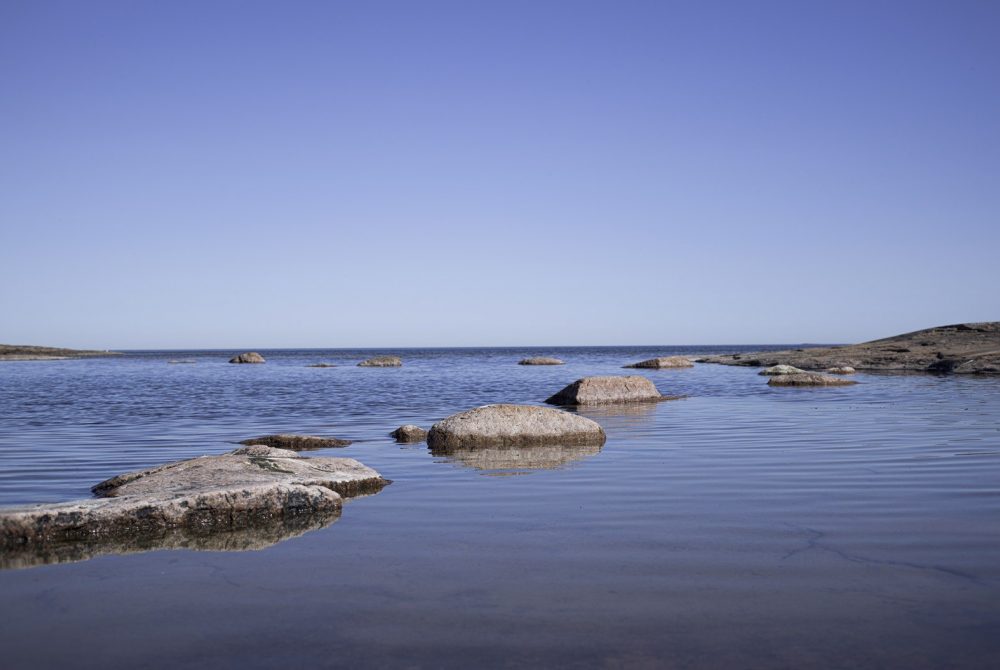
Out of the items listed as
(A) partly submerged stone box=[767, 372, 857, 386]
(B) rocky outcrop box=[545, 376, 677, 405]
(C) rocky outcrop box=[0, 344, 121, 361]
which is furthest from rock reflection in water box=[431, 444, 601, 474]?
(C) rocky outcrop box=[0, 344, 121, 361]

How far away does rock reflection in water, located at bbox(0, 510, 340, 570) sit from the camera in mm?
6137

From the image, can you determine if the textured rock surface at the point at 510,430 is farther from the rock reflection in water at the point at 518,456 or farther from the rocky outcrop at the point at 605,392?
the rocky outcrop at the point at 605,392

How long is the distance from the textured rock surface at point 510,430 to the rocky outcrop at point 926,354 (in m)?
24.8

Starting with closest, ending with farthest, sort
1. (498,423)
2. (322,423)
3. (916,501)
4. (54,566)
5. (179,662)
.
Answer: (179,662), (54,566), (916,501), (498,423), (322,423)

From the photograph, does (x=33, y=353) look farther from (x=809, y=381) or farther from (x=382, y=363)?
(x=809, y=381)

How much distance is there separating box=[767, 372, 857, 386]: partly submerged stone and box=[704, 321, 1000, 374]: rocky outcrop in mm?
8461

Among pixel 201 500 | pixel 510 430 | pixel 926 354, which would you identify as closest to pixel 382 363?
pixel 926 354

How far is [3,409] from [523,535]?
20.3 metres

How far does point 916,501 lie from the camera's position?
7.91m

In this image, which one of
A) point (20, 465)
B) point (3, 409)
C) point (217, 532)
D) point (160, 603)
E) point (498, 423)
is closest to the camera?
point (160, 603)

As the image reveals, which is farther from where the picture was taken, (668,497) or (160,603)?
(668,497)

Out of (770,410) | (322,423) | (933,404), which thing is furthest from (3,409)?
(933,404)

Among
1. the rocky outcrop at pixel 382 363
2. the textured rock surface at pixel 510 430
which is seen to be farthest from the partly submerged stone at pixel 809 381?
the rocky outcrop at pixel 382 363

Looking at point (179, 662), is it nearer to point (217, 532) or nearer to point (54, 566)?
point (54, 566)
